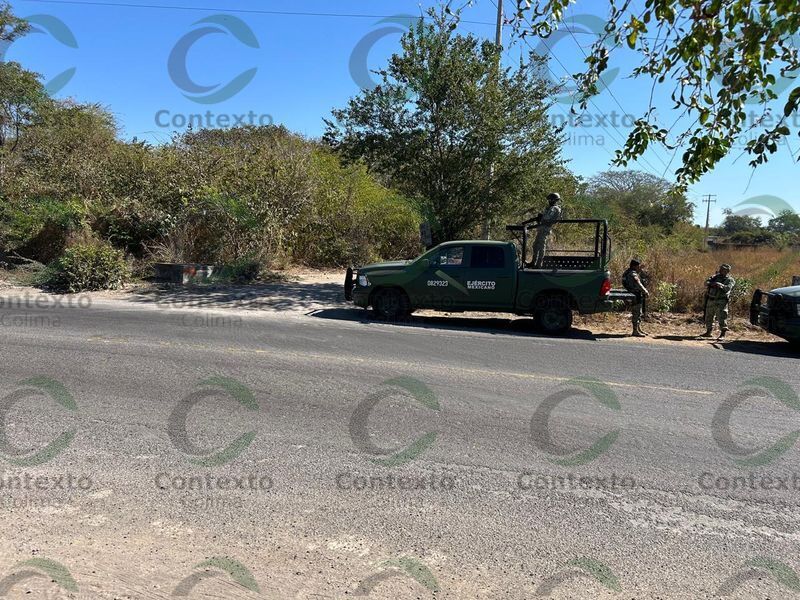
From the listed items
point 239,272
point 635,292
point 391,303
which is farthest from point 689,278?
point 239,272

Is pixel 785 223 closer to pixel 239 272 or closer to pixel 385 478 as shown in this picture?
pixel 239 272

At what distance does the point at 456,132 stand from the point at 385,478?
1295 centimetres

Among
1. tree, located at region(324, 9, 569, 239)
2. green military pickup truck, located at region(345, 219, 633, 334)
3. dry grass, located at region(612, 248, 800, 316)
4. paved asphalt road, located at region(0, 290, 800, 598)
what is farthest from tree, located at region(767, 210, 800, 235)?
paved asphalt road, located at region(0, 290, 800, 598)

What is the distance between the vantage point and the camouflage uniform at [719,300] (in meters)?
11.8

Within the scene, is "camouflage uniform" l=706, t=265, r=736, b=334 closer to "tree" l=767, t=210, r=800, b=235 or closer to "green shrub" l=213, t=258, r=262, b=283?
"green shrub" l=213, t=258, r=262, b=283

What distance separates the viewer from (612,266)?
1562 cm

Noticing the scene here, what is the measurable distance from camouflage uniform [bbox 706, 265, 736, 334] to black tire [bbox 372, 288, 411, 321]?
6149 millimetres

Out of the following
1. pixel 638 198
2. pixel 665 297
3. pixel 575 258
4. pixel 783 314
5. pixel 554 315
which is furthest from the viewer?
pixel 638 198

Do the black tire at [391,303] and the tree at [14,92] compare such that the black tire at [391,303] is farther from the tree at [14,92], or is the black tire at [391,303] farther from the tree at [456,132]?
the tree at [14,92]

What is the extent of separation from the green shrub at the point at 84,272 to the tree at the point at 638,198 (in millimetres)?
37522

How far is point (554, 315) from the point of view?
1160 cm

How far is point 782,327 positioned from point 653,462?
297 inches

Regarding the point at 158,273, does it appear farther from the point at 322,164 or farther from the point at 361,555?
the point at 361,555

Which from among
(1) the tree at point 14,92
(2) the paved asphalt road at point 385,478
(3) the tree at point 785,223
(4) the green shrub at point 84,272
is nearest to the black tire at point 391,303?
(2) the paved asphalt road at point 385,478
